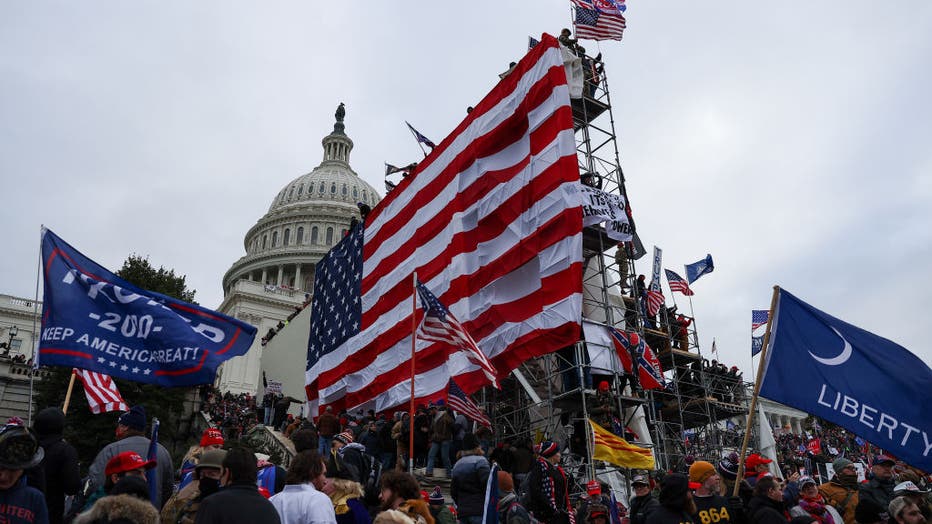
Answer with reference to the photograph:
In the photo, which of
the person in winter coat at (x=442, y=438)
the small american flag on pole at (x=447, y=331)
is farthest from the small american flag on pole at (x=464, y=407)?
the small american flag on pole at (x=447, y=331)

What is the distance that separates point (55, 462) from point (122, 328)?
2.48 meters

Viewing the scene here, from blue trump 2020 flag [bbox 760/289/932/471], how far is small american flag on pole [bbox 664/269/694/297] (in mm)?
14930

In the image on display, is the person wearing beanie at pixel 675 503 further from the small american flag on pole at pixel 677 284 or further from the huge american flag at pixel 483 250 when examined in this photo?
the small american flag on pole at pixel 677 284

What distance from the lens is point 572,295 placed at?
14094 mm

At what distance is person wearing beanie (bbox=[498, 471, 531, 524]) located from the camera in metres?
6.66

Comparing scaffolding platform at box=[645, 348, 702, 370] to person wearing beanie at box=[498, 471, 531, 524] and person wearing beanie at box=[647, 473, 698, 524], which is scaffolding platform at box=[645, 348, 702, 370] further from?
person wearing beanie at box=[647, 473, 698, 524]

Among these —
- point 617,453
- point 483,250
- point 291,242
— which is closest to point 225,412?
point 483,250

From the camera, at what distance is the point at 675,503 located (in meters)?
5.05

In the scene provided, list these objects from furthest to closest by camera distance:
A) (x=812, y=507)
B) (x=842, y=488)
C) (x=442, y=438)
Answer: (x=442, y=438), (x=842, y=488), (x=812, y=507)

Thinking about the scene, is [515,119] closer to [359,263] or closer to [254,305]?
[359,263]

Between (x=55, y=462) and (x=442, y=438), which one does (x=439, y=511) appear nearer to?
(x=55, y=462)

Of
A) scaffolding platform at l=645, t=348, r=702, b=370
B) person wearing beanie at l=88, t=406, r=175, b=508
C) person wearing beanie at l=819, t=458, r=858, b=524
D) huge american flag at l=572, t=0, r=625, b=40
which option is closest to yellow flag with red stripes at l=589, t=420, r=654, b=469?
person wearing beanie at l=819, t=458, r=858, b=524

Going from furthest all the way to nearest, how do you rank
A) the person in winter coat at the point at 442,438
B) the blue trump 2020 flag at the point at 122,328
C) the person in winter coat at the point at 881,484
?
the person in winter coat at the point at 442,438 → the blue trump 2020 flag at the point at 122,328 → the person in winter coat at the point at 881,484

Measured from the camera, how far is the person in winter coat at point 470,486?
299 inches
